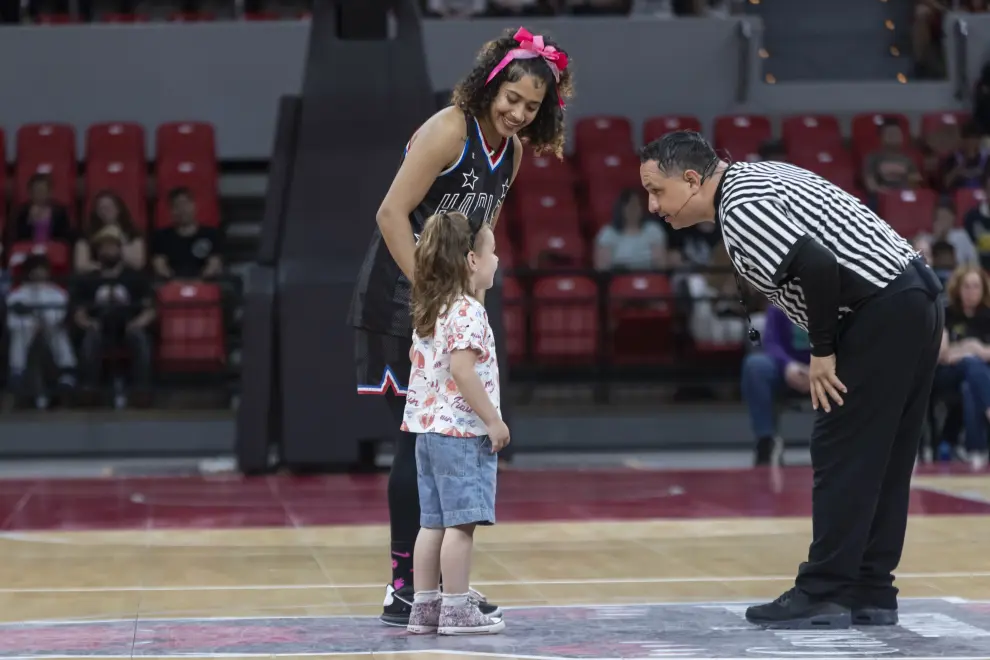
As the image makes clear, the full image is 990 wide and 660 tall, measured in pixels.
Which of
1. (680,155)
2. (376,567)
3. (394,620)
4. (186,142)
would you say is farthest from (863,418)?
(186,142)

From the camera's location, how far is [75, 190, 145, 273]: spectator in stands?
12906 millimetres

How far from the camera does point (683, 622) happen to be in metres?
5.11

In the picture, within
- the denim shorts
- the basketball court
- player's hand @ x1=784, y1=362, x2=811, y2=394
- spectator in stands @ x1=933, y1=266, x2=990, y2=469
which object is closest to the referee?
the basketball court

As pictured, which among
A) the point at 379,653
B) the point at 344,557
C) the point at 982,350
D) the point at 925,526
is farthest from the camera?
the point at 982,350

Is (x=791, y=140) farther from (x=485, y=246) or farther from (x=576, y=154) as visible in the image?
(x=485, y=246)

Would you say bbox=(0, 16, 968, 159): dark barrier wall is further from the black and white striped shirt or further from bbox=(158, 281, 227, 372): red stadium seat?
the black and white striped shirt

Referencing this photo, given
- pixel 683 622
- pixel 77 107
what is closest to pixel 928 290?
pixel 683 622

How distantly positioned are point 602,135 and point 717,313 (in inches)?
107

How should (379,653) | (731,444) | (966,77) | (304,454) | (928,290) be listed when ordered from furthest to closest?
(966,77)
(731,444)
(304,454)
(928,290)
(379,653)

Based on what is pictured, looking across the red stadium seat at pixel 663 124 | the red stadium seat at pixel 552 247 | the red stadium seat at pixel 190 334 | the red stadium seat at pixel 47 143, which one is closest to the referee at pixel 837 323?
the red stadium seat at pixel 190 334

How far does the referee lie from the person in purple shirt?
560cm

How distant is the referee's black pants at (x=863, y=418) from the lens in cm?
497

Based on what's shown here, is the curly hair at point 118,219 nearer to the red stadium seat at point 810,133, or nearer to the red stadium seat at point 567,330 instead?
the red stadium seat at point 567,330

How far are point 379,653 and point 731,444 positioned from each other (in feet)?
26.4
